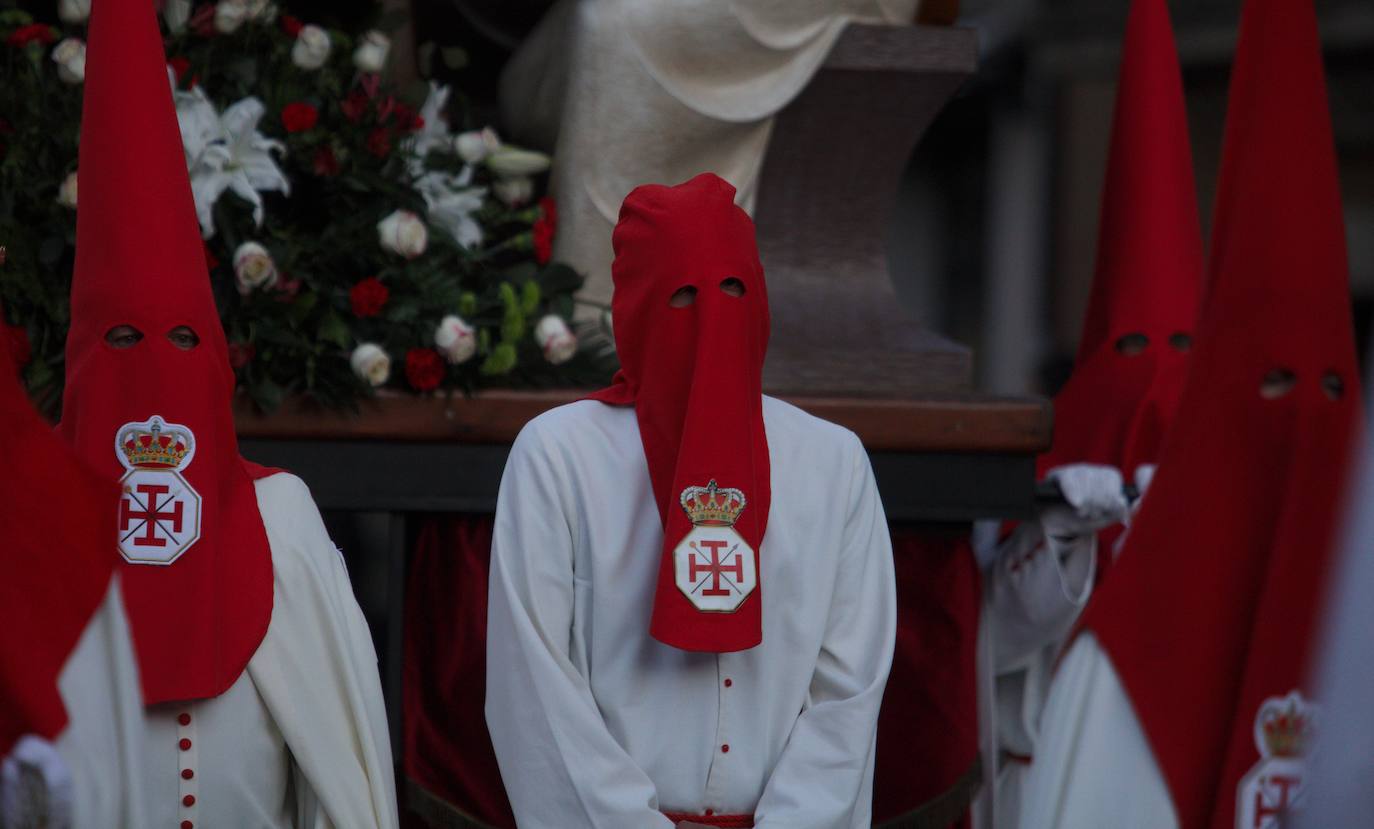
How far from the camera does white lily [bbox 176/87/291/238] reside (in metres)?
3.98

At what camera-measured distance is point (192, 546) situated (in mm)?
2975

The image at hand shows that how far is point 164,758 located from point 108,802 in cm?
29

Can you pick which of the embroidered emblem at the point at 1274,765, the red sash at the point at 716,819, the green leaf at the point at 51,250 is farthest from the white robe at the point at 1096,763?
the green leaf at the point at 51,250

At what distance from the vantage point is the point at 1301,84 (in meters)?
3.51

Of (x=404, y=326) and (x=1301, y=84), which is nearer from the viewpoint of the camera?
(x=1301, y=84)

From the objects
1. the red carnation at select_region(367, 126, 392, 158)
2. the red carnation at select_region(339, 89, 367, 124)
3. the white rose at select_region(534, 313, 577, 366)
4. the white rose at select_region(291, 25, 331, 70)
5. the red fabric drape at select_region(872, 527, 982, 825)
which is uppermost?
the white rose at select_region(291, 25, 331, 70)

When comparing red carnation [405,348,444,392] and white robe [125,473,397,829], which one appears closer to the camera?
white robe [125,473,397,829]

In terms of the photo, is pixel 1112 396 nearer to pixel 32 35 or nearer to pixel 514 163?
pixel 514 163

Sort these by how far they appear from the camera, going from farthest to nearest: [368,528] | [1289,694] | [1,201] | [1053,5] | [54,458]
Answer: [1053,5]
[368,528]
[1,201]
[1289,694]
[54,458]

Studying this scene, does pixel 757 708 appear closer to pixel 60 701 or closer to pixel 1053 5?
pixel 60 701

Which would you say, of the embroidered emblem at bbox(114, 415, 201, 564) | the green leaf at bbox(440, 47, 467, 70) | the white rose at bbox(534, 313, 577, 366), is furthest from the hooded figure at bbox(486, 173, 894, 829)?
the green leaf at bbox(440, 47, 467, 70)

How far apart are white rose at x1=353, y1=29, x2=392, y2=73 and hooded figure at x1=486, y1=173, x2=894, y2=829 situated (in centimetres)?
149

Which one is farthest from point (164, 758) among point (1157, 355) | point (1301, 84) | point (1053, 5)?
→ point (1053, 5)

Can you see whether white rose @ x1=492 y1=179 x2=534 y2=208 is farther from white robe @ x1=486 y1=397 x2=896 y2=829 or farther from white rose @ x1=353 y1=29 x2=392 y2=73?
white robe @ x1=486 y1=397 x2=896 y2=829
